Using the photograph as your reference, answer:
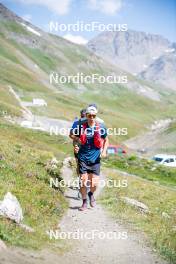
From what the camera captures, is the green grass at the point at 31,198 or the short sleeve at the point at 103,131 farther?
the short sleeve at the point at 103,131

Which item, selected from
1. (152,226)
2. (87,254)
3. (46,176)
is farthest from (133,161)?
(87,254)

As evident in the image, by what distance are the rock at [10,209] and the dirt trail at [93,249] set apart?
4.95 feet

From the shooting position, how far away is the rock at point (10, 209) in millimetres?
12883

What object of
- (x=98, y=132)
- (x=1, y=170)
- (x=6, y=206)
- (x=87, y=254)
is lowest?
(x=87, y=254)

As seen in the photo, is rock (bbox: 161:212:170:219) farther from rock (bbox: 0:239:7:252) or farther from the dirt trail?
rock (bbox: 0:239:7:252)

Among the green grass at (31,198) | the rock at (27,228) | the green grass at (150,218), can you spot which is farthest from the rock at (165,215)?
the rock at (27,228)

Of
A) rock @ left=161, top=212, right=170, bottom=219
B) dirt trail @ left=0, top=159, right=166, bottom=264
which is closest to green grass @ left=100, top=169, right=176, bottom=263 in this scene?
rock @ left=161, top=212, right=170, bottom=219

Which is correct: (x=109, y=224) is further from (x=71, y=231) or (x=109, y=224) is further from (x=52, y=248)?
(x=52, y=248)

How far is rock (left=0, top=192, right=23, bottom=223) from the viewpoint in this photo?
12883mm

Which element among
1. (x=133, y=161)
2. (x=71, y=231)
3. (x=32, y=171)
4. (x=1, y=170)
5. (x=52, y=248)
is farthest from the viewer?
(x=133, y=161)

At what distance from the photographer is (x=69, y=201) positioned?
19062mm

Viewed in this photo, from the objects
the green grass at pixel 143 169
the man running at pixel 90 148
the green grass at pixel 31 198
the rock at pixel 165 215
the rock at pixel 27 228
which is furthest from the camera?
the green grass at pixel 143 169

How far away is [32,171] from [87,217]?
14.8 feet

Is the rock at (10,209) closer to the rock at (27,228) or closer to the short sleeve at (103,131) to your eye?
the rock at (27,228)
